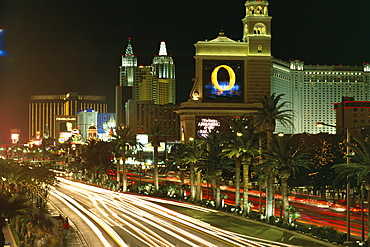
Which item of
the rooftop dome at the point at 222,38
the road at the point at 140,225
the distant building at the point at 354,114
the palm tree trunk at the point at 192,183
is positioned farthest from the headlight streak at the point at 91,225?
the distant building at the point at 354,114

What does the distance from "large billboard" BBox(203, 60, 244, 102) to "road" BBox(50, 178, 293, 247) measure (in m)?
60.6

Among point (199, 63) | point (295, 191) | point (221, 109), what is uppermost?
point (199, 63)

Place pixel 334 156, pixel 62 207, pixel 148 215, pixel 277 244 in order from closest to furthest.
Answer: pixel 277 244 < pixel 148 215 < pixel 62 207 < pixel 334 156

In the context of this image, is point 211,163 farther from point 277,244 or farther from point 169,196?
point 277,244

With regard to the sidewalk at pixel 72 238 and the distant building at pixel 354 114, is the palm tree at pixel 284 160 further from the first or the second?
the distant building at pixel 354 114

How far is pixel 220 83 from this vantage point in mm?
121750

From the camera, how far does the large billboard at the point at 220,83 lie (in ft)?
398

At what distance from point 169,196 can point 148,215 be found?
19.6 meters

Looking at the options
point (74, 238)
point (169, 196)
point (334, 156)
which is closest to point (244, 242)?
point (74, 238)

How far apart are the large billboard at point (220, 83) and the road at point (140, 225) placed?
60.6 metres

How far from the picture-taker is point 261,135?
52.0 meters

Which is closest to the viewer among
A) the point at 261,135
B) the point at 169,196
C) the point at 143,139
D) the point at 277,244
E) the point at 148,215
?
the point at 277,244

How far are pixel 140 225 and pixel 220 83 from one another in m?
81.7

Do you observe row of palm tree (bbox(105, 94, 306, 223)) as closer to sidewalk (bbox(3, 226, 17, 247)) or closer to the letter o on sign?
sidewalk (bbox(3, 226, 17, 247))
